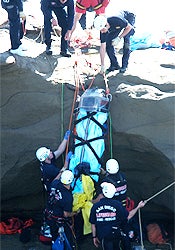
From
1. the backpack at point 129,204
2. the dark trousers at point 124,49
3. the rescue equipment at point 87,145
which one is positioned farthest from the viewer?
the dark trousers at point 124,49

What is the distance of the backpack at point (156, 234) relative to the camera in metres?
7.50

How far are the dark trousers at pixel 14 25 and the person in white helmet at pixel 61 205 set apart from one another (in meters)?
2.60

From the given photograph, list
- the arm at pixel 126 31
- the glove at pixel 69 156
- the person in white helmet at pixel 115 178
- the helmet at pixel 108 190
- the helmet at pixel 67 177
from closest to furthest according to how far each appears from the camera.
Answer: the helmet at pixel 108 190 < the helmet at pixel 67 177 < the person in white helmet at pixel 115 178 < the glove at pixel 69 156 < the arm at pixel 126 31

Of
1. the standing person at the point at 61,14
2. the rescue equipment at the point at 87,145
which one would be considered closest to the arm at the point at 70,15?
the standing person at the point at 61,14

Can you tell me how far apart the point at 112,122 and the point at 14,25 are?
7.66 feet

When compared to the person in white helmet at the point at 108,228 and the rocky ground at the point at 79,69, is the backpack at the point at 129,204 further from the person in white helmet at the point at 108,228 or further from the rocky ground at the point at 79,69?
the rocky ground at the point at 79,69

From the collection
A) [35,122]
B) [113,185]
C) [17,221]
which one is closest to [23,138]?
[35,122]

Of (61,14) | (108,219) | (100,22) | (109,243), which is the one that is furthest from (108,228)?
(61,14)

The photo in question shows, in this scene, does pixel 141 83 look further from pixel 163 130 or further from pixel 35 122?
pixel 35 122

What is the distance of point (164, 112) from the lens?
7188mm

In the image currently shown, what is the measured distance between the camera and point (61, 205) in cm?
651

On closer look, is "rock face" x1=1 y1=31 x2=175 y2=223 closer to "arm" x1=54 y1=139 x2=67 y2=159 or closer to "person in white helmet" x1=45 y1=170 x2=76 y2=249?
"arm" x1=54 y1=139 x2=67 y2=159

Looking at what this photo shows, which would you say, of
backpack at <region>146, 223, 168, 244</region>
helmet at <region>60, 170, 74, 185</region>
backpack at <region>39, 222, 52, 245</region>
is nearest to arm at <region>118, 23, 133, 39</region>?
helmet at <region>60, 170, 74, 185</region>

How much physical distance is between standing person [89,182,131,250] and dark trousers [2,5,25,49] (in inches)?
122
